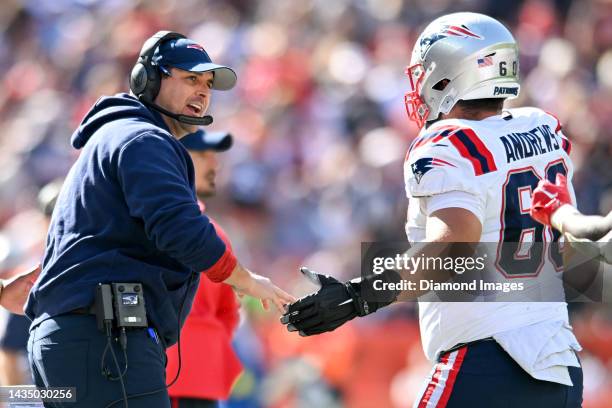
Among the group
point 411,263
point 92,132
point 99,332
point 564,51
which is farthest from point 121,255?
point 564,51

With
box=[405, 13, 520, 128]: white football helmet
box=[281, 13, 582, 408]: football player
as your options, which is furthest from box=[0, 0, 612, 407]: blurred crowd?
box=[281, 13, 582, 408]: football player

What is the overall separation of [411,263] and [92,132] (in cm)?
143

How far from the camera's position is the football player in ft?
→ 14.1

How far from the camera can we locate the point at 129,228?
455 cm

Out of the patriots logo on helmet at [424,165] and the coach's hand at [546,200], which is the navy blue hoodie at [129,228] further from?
the coach's hand at [546,200]

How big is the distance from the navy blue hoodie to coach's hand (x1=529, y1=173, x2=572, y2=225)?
1.17 m

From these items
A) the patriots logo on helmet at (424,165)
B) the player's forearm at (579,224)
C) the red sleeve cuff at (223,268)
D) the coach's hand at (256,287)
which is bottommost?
the coach's hand at (256,287)

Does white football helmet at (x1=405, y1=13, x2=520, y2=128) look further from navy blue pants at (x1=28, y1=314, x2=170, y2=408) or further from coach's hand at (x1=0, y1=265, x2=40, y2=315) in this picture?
coach's hand at (x1=0, y1=265, x2=40, y2=315)

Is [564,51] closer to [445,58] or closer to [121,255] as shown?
[445,58]

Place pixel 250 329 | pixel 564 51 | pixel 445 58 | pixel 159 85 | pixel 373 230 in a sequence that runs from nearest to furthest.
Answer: pixel 445 58
pixel 159 85
pixel 250 329
pixel 373 230
pixel 564 51

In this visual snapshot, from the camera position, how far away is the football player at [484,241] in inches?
169

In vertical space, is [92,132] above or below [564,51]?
below

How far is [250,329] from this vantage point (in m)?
9.55

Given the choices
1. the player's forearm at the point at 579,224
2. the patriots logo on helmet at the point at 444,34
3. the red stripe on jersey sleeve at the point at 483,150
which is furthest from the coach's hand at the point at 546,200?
the patriots logo on helmet at the point at 444,34
